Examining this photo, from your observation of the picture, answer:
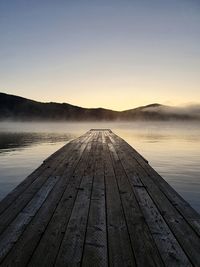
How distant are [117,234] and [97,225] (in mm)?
413

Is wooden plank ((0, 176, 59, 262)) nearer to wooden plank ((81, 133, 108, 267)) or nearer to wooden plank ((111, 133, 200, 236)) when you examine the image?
wooden plank ((81, 133, 108, 267))

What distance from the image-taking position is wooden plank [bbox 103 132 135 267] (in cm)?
286

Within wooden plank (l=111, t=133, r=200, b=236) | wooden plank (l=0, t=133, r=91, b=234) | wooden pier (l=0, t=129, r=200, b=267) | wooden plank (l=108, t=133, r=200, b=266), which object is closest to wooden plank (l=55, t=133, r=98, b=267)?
Answer: wooden pier (l=0, t=129, r=200, b=267)

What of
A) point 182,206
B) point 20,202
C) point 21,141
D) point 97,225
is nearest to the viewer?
point 97,225

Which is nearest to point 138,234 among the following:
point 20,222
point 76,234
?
point 76,234

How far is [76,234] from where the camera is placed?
346cm

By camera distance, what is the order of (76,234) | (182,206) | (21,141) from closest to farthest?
(76,234) < (182,206) < (21,141)

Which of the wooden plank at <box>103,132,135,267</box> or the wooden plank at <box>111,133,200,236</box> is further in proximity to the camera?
the wooden plank at <box>111,133,200,236</box>

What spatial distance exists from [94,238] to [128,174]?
12.8 feet

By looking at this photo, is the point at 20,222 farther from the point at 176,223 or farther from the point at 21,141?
the point at 21,141

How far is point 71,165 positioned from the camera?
28.5 ft

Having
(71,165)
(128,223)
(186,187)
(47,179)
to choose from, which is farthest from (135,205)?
(186,187)

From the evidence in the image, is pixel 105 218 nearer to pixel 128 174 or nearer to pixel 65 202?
pixel 65 202

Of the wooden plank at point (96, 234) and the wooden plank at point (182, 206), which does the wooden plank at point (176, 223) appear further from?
the wooden plank at point (96, 234)
